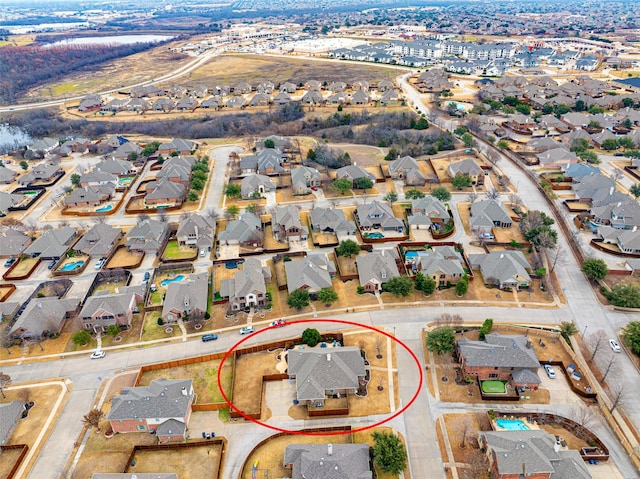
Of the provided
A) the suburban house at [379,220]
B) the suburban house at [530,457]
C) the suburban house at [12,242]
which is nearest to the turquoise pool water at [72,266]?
the suburban house at [12,242]

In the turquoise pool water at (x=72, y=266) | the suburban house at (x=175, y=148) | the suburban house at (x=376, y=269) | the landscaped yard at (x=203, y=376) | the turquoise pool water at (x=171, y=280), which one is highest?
the suburban house at (x=376, y=269)

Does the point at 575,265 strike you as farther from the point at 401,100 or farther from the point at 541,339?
the point at 401,100

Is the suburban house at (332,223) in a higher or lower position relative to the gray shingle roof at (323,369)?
lower

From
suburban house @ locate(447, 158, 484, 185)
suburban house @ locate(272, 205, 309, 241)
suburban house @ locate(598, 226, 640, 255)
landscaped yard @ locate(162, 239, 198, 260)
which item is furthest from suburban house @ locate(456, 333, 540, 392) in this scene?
suburban house @ locate(447, 158, 484, 185)

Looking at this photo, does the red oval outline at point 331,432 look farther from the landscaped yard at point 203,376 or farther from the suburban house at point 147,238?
the suburban house at point 147,238

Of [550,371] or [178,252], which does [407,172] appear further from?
[550,371]

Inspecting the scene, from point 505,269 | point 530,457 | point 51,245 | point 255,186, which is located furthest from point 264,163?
point 530,457

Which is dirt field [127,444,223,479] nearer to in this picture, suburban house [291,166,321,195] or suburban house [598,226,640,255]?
suburban house [291,166,321,195]
